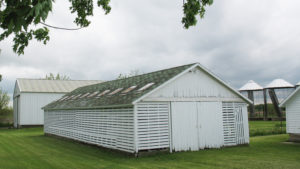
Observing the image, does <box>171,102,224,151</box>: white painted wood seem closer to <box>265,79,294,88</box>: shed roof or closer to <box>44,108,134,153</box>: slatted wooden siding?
<box>44,108,134,153</box>: slatted wooden siding

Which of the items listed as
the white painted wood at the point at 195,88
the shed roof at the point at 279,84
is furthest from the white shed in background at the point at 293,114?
the shed roof at the point at 279,84

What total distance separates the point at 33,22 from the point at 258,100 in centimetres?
4520

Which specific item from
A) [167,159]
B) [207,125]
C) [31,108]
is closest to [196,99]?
[207,125]

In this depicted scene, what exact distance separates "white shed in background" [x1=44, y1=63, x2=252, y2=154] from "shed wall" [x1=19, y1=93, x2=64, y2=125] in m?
21.6

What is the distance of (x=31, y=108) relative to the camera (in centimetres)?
3700

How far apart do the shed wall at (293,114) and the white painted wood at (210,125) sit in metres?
5.66

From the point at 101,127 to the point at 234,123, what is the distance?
24.5 ft

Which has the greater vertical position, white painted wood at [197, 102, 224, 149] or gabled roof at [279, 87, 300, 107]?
gabled roof at [279, 87, 300, 107]

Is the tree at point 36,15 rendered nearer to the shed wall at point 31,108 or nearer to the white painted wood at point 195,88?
the white painted wood at point 195,88

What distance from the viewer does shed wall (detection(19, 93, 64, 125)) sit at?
36.6 meters

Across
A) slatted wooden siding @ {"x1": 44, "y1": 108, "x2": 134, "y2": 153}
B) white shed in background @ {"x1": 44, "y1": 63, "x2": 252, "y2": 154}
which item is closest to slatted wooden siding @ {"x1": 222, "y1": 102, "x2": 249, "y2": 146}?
white shed in background @ {"x1": 44, "y1": 63, "x2": 252, "y2": 154}

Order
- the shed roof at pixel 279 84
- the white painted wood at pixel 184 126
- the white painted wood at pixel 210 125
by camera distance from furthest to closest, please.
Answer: the shed roof at pixel 279 84
the white painted wood at pixel 210 125
the white painted wood at pixel 184 126

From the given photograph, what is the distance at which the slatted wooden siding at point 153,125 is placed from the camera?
526 inches

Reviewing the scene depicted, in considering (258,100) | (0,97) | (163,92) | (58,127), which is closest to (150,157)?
(163,92)
